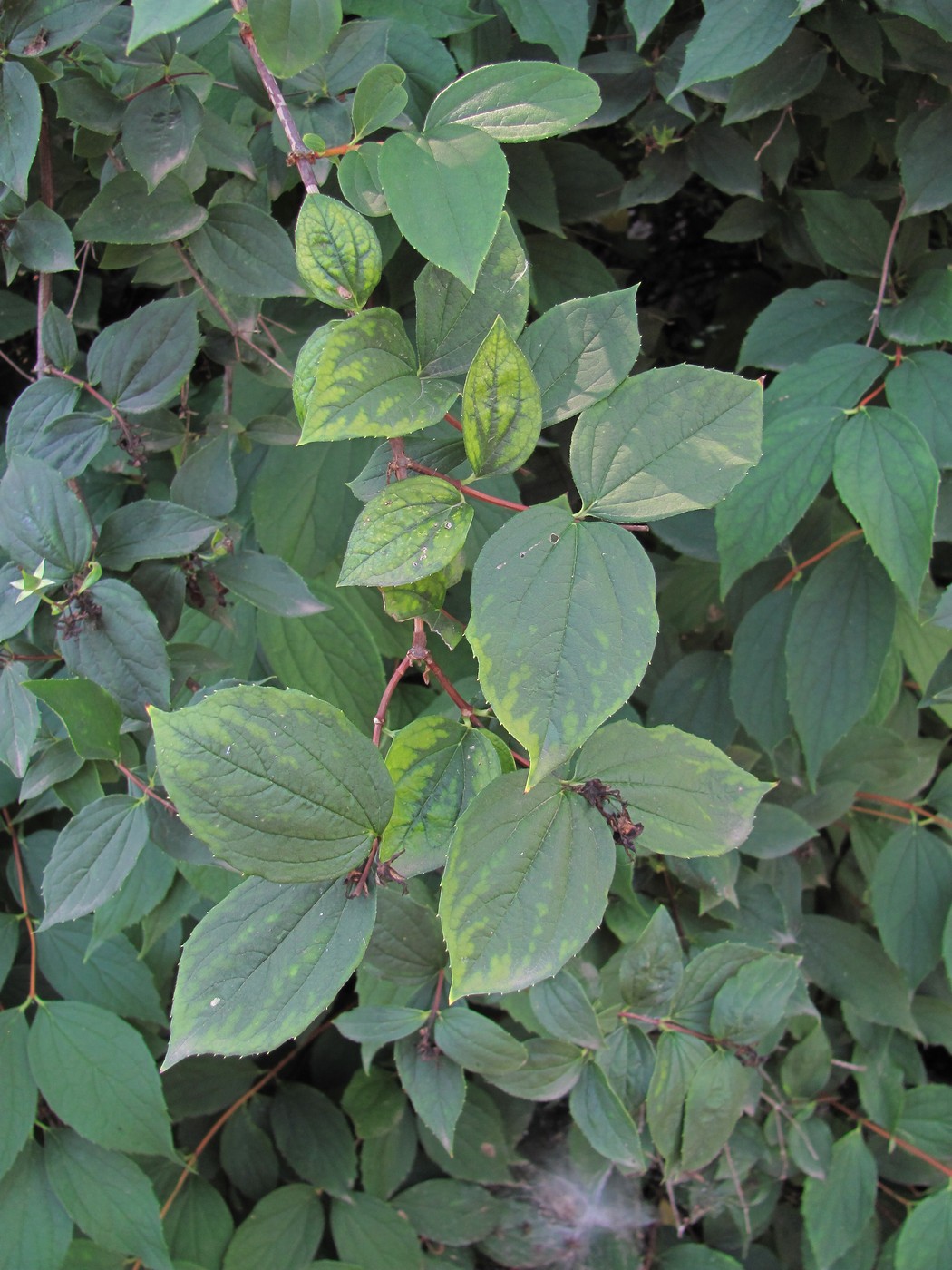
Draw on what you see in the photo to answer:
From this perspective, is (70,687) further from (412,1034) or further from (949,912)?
(949,912)

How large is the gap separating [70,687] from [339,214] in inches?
14.4

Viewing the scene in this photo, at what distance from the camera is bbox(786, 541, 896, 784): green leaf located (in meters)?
1.03

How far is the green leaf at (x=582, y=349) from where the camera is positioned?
0.52 metres

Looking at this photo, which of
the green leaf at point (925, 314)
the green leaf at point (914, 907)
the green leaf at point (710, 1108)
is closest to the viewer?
the green leaf at point (710, 1108)

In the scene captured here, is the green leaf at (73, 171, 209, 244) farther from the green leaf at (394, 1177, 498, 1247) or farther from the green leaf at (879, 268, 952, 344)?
the green leaf at (394, 1177, 498, 1247)

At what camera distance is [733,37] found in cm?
90

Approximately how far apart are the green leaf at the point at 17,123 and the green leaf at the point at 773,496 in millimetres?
648

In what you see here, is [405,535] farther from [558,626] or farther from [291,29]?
[291,29]

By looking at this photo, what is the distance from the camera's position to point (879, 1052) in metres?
1.35

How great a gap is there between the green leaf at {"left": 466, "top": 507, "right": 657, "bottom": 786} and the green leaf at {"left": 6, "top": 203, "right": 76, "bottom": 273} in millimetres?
578

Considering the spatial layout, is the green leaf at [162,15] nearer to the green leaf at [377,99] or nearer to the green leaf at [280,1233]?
the green leaf at [377,99]

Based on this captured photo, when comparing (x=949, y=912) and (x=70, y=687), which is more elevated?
(x=70, y=687)

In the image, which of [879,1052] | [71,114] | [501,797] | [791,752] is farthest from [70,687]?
[879,1052]

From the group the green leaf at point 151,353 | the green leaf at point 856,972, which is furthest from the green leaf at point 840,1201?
the green leaf at point 151,353
